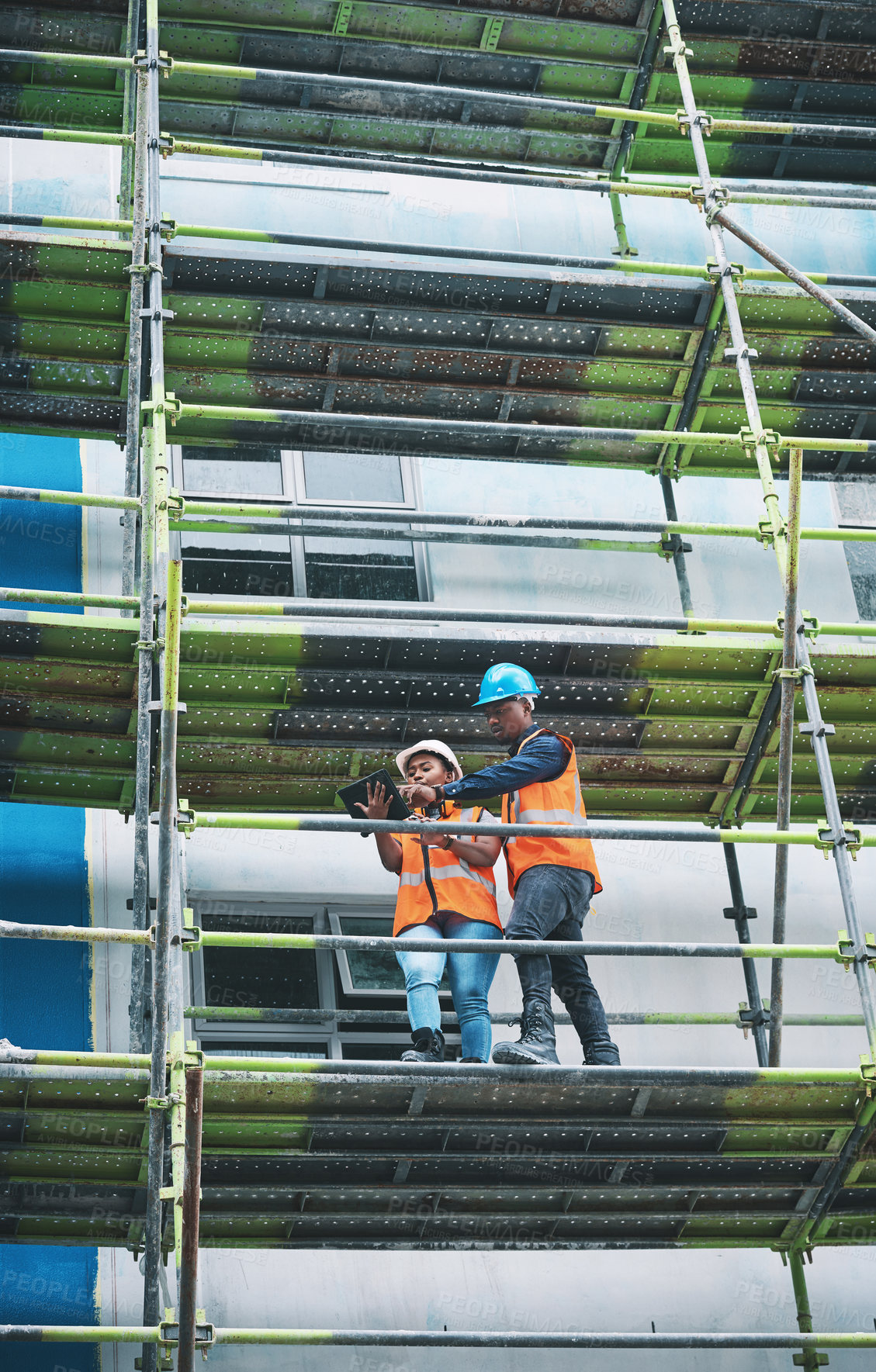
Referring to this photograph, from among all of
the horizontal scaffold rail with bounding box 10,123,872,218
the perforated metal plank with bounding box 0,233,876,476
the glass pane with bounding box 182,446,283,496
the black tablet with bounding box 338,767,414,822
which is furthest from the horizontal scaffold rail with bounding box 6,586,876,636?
the horizontal scaffold rail with bounding box 10,123,872,218

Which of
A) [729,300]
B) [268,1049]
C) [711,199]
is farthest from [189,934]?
[711,199]

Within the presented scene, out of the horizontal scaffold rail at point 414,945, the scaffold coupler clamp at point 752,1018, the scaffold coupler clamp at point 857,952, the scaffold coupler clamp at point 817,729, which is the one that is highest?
the scaffold coupler clamp at point 817,729

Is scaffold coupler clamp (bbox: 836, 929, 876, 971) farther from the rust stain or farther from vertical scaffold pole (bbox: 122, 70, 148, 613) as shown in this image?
the rust stain

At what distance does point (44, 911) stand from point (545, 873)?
2787mm

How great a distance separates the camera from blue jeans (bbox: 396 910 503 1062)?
284 inches

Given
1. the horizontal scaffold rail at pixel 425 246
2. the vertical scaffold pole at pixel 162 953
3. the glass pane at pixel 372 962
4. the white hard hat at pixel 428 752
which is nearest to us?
the vertical scaffold pole at pixel 162 953

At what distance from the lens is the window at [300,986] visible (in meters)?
8.62

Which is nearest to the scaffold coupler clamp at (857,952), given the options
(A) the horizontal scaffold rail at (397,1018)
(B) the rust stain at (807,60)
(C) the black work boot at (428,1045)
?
(A) the horizontal scaffold rail at (397,1018)

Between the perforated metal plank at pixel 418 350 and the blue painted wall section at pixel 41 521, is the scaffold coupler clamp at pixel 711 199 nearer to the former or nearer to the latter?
the perforated metal plank at pixel 418 350

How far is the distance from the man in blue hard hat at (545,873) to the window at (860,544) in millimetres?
3725

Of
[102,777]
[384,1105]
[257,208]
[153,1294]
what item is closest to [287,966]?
[102,777]

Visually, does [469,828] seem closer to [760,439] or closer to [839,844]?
[839,844]

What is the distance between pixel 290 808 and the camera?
8734mm

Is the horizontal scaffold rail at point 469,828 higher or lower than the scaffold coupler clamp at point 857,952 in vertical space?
higher
